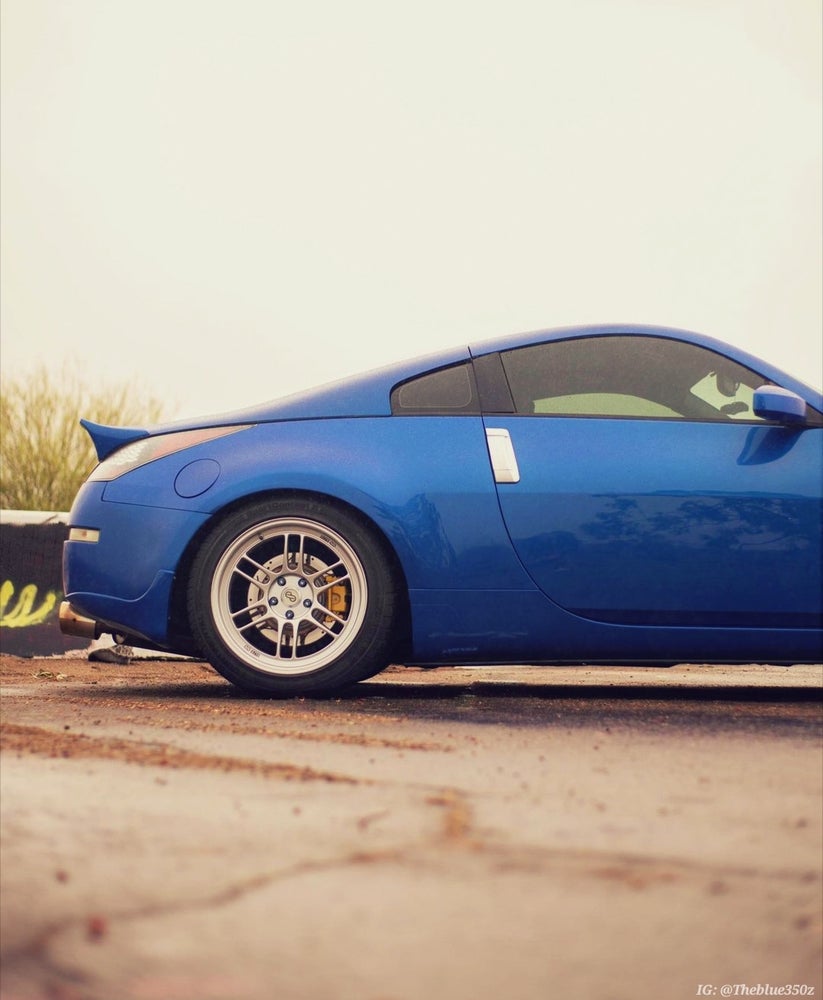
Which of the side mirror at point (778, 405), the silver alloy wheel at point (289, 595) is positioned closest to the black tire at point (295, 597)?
the silver alloy wheel at point (289, 595)

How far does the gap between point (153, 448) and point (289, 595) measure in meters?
0.79

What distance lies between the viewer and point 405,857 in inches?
86.9

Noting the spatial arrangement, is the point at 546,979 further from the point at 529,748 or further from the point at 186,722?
the point at 186,722

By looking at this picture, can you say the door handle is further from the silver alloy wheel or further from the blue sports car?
the silver alloy wheel

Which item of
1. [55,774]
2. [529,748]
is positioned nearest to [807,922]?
[529,748]

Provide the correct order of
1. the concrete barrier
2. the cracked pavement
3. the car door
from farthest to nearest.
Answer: the concrete barrier → the car door → the cracked pavement

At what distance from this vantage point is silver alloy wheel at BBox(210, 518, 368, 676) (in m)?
4.39

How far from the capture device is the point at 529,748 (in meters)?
3.33

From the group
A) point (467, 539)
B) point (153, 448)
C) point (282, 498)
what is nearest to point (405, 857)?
point (467, 539)

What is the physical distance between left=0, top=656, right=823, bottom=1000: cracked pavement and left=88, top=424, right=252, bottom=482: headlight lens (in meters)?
1.14

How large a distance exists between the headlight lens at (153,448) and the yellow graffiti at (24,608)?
127 inches

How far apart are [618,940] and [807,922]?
0.33 metres

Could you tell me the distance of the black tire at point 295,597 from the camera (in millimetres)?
4367

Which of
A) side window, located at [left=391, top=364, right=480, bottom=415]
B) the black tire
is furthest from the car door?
the black tire
